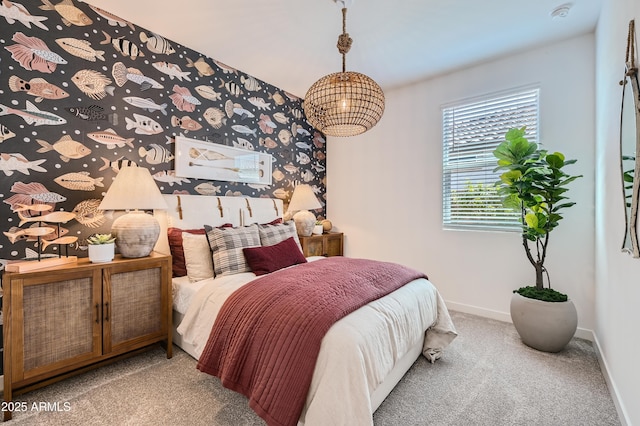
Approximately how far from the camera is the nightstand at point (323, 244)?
3638 millimetres

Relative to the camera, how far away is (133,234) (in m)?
2.17

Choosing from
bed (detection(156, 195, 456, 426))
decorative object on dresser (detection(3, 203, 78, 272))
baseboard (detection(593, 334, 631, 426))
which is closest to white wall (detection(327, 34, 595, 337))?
baseboard (detection(593, 334, 631, 426))

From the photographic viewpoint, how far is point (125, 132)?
2.52 metres

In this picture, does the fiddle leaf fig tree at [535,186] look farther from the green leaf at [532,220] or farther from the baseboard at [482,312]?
the baseboard at [482,312]

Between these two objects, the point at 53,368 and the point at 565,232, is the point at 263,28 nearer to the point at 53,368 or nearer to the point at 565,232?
the point at 53,368

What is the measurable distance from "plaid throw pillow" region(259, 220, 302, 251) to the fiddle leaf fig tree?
82.6 inches

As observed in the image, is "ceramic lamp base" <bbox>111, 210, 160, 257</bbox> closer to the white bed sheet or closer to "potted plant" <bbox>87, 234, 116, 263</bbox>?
"potted plant" <bbox>87, 234, 116, 263</bbox>

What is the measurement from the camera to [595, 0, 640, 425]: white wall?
1499 mm

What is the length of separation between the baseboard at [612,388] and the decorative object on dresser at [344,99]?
227cm

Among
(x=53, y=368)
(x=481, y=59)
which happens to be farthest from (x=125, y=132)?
(x=481, y=59)

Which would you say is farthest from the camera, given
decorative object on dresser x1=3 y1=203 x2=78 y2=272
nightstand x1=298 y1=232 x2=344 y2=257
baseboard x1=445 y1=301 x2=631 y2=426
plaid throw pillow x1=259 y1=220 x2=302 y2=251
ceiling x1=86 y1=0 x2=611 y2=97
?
nightstand x1=298 y1=232 x2=344 y2=257

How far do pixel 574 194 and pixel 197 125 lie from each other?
3.81 m

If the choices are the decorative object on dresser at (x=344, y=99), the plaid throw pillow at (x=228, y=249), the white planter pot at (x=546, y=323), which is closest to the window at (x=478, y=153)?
the white planter pot at (x=546, y=323)

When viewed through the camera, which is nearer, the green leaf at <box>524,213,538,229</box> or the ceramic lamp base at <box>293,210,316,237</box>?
the green leaf at <box>524,213,538,229</box>
